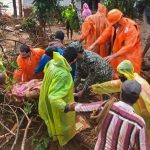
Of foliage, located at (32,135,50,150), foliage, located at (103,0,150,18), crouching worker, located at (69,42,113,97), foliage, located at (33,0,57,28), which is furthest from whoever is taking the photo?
foliage, located at (33,0,57,28)

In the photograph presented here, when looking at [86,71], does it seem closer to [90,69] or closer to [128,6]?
[90,69]

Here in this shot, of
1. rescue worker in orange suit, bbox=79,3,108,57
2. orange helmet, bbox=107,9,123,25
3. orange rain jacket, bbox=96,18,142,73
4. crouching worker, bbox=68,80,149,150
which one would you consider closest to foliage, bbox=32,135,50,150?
crouching worker, bbox=68,80,149,150

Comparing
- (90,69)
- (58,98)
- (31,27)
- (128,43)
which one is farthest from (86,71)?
(31,27)

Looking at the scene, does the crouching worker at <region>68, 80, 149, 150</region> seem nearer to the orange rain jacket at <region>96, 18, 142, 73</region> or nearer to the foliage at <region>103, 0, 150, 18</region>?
the orange rain jacket at <region>96, 18, 142, 73</region>

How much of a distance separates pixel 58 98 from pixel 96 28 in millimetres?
2745

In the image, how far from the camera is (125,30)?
6.25m

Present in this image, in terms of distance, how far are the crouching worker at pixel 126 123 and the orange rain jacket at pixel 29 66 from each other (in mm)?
2770

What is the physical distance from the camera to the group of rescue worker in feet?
15.0

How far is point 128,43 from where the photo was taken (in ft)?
20.5

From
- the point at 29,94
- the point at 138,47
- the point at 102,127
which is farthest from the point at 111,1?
the point at 102,127

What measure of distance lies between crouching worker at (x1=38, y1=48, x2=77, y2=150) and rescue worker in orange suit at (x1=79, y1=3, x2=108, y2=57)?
212cm

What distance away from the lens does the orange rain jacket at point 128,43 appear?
624 cm

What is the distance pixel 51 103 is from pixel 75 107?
338 millimetres

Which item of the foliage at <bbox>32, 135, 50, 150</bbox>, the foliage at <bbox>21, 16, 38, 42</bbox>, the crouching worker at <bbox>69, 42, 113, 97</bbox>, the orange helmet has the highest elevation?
the orange helmet
